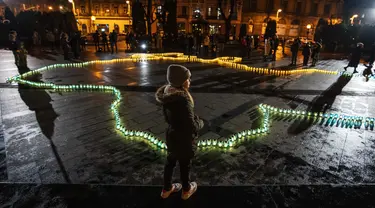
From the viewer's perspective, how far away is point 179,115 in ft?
9.04

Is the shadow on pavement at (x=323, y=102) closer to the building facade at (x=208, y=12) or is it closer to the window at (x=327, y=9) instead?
the building facade at (x=208, y=12)

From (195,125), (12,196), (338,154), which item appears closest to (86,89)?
(12,196)

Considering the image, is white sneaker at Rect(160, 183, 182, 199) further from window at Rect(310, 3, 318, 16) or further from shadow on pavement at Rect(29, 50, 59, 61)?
window at Rect(310, 3, 318, 16)

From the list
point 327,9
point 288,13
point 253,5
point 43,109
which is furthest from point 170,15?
point 327,9

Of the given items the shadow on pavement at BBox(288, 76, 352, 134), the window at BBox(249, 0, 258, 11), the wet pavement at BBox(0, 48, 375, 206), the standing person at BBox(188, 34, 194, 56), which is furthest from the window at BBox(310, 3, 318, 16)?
the wet pavement at BBox(0, 48, 375, 206)

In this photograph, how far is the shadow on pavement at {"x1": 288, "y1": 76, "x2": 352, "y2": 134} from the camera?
5958 millimetres

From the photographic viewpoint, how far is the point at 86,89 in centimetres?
875

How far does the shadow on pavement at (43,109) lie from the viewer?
199 inches

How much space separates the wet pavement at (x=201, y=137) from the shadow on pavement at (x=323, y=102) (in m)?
0.04

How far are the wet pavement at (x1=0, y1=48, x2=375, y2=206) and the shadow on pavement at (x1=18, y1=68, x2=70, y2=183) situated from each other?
0.03 metres

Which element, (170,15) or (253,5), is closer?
(170,15)

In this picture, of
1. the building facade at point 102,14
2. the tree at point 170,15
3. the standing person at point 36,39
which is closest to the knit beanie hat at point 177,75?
the tree at point 170,15

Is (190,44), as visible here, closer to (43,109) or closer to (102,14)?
(43,109)

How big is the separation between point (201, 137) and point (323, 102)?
5136 millimetres
